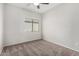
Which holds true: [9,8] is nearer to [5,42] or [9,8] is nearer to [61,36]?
[5,42]

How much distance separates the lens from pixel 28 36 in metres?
5.14

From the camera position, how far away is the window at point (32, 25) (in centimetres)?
507

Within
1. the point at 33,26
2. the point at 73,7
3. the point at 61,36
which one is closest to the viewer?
the point at 73,7

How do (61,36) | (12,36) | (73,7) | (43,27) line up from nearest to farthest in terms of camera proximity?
(73,7) < (61,36) < (12,36) < (43,27)

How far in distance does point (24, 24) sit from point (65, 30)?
2.93 m

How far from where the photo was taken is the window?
5070 millimetres

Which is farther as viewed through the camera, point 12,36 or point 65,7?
point 12,36

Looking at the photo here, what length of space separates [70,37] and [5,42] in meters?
3.76

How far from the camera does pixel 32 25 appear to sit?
5.46m

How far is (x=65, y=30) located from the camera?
3613mm

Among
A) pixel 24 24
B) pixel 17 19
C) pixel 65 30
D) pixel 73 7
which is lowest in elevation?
pixel 65 30

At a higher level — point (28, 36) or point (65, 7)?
point (65, 7)

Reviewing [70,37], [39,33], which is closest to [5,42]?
[39,33]

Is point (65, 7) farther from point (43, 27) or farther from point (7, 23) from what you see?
point (7, 23)
